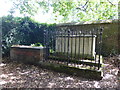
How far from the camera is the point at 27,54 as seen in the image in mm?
4059

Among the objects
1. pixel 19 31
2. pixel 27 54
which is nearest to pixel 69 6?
pixel 19 31

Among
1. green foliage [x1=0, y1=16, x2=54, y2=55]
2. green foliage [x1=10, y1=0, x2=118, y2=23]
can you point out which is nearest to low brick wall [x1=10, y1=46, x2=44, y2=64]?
green foliage [x1=0, y1=16, x2=54, y2=55]


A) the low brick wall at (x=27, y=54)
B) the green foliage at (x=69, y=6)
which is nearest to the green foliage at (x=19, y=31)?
the low brick wall at (x=27, y=54)

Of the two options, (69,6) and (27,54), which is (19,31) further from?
(69,6)

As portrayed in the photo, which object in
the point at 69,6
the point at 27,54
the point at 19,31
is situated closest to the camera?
the point at 27,54

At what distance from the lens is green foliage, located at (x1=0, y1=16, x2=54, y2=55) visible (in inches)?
193

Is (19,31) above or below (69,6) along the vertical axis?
below

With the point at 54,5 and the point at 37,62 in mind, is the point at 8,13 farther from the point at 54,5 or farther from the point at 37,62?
the point at 54,5

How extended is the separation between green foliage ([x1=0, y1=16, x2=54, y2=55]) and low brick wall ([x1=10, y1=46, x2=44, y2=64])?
2.37 feet

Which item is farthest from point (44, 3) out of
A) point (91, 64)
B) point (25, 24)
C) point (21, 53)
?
point (91, 64)

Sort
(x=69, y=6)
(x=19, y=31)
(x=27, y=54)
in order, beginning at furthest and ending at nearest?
(x=69, y=6) < (x=19, y=31) < (x=27, y=54)

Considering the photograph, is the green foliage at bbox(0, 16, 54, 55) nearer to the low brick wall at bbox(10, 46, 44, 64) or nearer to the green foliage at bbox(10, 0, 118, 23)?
Answer: the low brick wall at bbox(10, 46, 44, 64)

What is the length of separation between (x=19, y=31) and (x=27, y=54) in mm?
2274

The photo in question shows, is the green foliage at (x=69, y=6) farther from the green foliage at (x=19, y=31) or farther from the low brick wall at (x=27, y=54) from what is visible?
the low brick wall at (x=27, y=54)
